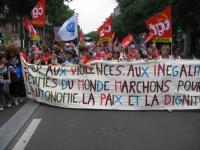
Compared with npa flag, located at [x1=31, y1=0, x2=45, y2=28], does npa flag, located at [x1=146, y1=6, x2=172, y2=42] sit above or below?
below

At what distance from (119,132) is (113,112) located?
2358 mm

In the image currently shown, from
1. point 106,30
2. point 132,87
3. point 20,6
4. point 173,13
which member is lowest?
point 132,87

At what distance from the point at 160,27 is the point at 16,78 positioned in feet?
16.3

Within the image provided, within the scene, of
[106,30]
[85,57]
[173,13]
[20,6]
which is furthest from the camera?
[173,13]

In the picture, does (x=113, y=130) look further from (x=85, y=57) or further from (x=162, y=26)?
(x=162, y=26)

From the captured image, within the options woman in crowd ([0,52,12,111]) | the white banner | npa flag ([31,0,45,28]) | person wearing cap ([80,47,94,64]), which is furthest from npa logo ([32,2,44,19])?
the white banner

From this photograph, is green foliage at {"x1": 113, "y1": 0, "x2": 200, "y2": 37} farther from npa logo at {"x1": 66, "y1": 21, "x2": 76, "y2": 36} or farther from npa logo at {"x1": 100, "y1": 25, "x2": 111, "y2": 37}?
npa logo at {"x1": 66, "y1": 21, "x2": 76, "y2": 36}

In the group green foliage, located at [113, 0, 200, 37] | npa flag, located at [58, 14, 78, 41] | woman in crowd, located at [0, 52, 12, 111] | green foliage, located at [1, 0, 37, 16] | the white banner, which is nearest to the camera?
the white banner

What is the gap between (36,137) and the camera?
25.9ft

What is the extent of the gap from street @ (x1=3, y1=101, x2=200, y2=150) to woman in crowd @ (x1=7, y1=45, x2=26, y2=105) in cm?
125

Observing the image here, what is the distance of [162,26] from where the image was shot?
14258mm

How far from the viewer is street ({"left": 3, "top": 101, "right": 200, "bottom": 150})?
7.32 metres

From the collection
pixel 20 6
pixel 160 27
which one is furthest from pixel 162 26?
pixel 20 6

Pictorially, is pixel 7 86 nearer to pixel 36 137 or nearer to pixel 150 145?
pixel 36 137
